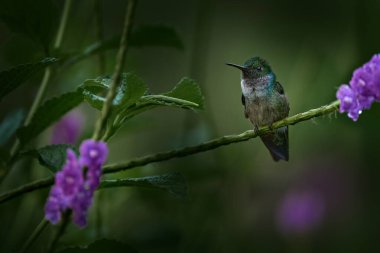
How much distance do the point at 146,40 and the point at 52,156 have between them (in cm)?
51

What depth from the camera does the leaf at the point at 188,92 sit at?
101 cm

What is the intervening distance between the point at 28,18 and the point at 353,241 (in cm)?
202

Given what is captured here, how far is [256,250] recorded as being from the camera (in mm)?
2459

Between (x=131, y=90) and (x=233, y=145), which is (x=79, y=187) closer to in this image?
(x=131, y=90)

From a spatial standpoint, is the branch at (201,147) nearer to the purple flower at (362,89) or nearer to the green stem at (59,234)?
the purple flower at (362,89)

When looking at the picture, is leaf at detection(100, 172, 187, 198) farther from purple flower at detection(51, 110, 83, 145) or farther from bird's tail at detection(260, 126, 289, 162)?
purple flower at detection(51, 110, 83, 145)

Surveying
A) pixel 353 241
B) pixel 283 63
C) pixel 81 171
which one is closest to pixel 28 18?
pixel 81 171

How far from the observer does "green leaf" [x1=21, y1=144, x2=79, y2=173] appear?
3.05 feet

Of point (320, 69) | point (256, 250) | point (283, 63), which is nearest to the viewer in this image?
point (320, 69)

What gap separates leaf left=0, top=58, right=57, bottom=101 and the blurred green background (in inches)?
10.5

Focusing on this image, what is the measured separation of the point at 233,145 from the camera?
2502 mm

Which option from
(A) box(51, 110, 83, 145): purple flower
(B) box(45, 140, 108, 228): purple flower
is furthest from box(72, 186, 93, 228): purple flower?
→ (A) box(51, 110, 83, 145): purple flower

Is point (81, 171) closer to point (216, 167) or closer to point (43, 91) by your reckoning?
point (43, 91)

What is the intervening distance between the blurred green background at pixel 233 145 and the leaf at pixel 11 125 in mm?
145
